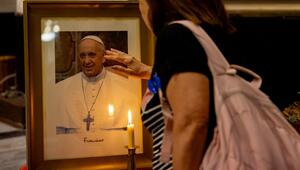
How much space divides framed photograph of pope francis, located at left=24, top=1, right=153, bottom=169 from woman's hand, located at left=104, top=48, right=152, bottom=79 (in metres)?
0.02

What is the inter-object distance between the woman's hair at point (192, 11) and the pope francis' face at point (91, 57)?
345 mm

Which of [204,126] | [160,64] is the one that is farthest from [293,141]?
[160,64]

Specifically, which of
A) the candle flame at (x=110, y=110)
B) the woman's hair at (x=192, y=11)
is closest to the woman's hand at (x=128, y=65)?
the candle flame at (x=110, y=110)

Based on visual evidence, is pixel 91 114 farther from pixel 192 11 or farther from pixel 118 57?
pixel 192 11

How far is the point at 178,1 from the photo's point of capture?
80cm

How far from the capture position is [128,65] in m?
1.16

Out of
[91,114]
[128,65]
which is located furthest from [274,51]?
[91,114]

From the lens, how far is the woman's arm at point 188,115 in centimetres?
74

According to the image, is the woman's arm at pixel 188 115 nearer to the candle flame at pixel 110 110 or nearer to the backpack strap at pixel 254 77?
the backpack strap at pixel 254 77

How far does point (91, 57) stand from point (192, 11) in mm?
436

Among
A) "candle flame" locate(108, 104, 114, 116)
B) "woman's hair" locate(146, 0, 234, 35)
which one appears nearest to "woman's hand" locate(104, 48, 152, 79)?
"candle flame" locate(108, 104, 114, 116)

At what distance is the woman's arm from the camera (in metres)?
0.74

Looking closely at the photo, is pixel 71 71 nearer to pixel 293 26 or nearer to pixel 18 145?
pixel 293 26

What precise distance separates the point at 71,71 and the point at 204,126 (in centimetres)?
52
